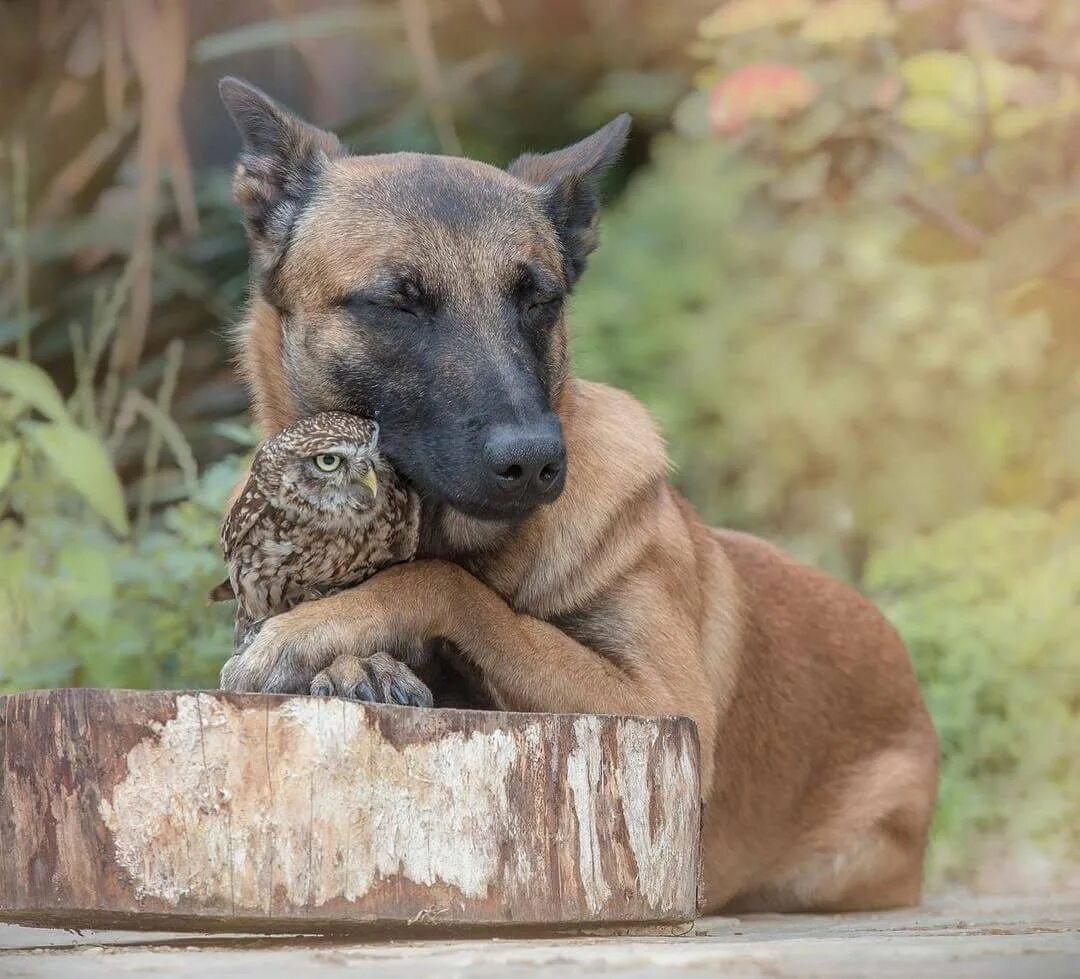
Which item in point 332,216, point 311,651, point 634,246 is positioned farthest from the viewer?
point 634,246

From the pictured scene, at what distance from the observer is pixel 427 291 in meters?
3.39

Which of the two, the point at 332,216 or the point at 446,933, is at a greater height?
the point at 332,216

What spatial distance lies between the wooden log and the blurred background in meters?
3.43

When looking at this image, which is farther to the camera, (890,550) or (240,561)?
(890,550)

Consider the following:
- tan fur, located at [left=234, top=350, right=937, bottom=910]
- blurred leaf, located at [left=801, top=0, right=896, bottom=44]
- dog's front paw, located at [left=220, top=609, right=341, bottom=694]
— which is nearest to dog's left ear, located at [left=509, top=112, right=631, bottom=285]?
tan fur, located at [left=234, top=350, right=937, bottom=910]

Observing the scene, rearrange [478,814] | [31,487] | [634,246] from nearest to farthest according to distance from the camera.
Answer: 1. [478,814]
2. [31,487]
3. [634,246]

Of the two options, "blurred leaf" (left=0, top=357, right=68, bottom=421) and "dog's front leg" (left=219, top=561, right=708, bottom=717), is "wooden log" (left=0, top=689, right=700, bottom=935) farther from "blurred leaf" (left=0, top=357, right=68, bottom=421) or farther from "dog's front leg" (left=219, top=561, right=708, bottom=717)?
"blurred leaf" (left=0, top=357, right=68, bottom=421)

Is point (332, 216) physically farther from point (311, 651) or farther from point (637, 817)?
point (637, 817)

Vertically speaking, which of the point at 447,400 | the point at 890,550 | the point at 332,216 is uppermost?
the point at 332,216

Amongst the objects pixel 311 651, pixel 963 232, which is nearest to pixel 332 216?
pixel 311 651

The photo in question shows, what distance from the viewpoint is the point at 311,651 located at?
10.0 ft

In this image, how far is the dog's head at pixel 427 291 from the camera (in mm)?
3203

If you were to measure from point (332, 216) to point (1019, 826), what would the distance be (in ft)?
11.8

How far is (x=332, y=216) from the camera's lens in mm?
3588
